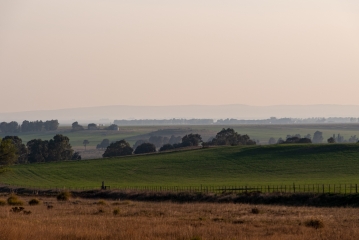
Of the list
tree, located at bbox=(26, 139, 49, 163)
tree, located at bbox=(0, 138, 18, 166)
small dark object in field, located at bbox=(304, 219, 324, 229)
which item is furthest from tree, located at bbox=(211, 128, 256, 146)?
small dark object in field, located at bbox=(304, 219, 324, 229)

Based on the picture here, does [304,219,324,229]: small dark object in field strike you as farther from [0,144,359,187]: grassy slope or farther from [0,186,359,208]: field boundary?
[0,144,359,187]: grassy slope

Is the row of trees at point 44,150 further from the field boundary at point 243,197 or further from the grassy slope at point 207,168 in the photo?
the field boundary at point 243,197

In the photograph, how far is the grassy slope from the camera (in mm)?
92500

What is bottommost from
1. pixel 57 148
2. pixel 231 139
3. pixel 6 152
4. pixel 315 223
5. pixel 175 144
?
pixel 57 148

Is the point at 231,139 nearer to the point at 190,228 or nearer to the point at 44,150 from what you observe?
the point at 44,150

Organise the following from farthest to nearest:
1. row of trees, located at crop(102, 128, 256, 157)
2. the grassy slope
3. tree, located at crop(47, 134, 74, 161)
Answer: row of trees, located at crop(102, 128, 256, 157), tree, located at crop(47, 134, 74, 161), the grassy slope

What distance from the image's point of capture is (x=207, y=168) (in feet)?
351

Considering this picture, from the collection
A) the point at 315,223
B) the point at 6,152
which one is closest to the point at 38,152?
the point at 6,152

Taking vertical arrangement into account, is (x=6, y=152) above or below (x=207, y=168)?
above

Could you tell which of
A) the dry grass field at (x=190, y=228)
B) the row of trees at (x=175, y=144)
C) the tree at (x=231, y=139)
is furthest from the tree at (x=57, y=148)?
the dry grass field at (x=190, y=228)

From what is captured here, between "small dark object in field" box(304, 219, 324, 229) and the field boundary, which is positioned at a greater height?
"small dark object in field" box(304, 219, 324, 229)

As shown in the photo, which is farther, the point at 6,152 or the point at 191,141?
the point at 191,141

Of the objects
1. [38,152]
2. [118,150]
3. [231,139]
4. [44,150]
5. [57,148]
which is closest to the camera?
[38,152]

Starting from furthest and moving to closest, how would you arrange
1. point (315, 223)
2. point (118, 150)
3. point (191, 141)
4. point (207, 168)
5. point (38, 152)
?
1. point (191, 141)
2. point (118, 150)
3. point (38, 152)
4. point (207, 168)
5. point (315, 223)
